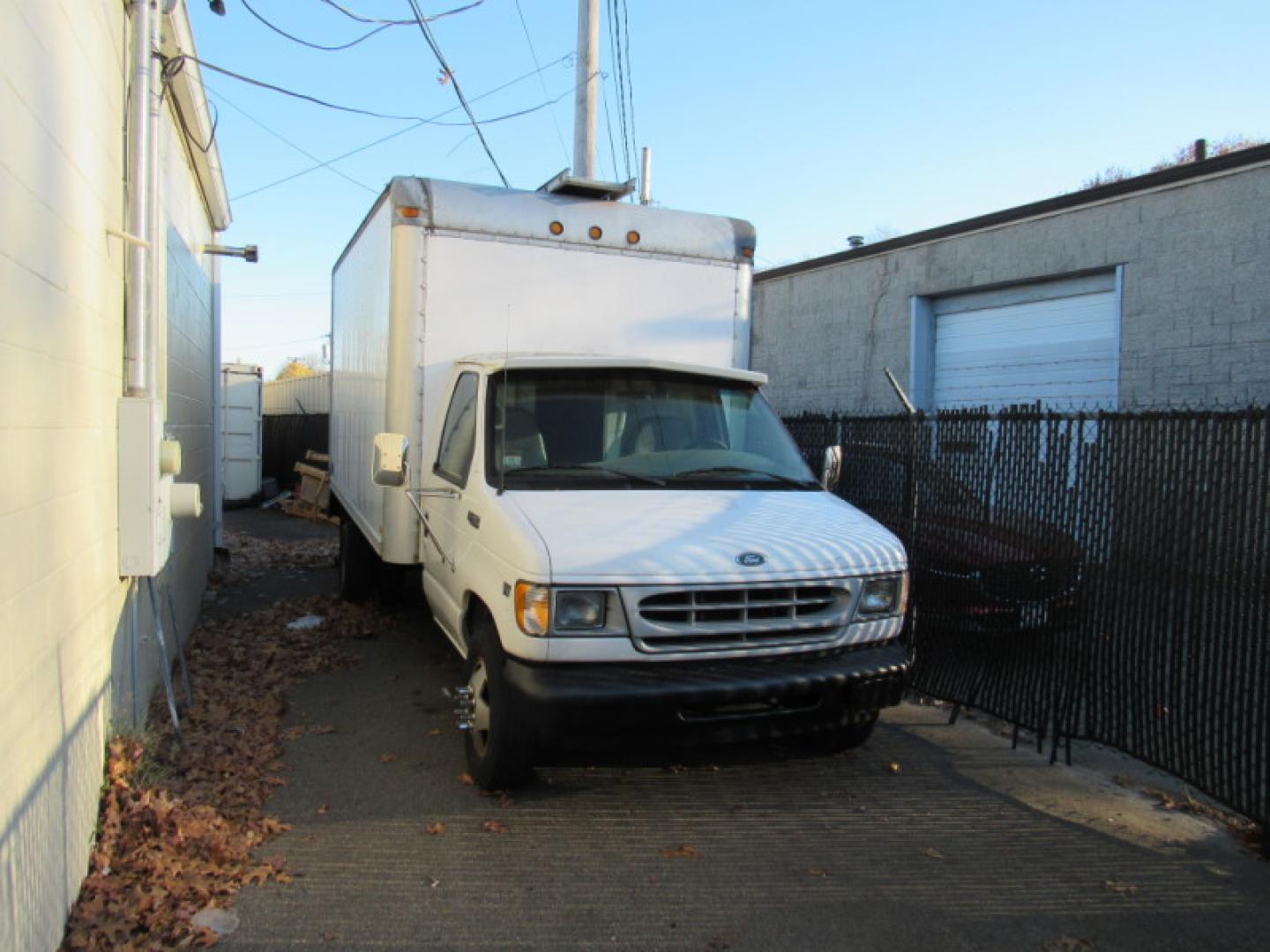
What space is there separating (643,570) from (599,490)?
0.82 meters

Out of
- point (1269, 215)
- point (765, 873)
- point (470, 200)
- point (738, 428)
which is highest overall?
point (1269, 215)

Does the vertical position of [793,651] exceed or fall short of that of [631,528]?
it falls short

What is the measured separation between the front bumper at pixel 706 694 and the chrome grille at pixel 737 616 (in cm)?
9

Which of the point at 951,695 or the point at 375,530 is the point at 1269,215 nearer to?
the point at 951,695

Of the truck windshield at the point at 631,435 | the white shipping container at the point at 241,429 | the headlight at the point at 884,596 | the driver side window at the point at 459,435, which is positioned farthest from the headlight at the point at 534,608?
the white shipping container at the point at 241,429

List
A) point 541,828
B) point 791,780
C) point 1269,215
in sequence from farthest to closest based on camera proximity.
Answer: point 1269,215 → point 791,780 → point 541,828

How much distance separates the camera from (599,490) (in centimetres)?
477

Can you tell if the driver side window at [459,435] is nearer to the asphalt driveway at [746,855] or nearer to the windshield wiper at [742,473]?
the windshield wiper at [742,473]

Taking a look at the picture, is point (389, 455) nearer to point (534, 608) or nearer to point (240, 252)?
point (534, 608)

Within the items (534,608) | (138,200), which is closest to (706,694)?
(534,608)

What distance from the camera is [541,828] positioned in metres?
4.29

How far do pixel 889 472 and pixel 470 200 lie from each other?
3.52 meters

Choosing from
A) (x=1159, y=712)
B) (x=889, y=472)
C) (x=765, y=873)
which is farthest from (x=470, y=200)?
(x=1159, y=712)

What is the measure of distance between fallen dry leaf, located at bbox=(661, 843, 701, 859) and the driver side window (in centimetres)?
219
